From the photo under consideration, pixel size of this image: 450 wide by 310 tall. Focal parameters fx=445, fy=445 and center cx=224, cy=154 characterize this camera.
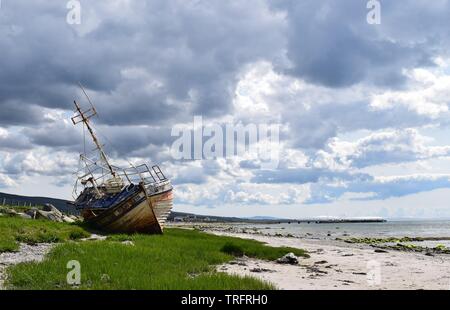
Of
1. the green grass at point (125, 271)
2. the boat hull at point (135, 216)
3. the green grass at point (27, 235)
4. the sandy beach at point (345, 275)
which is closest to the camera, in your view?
the green grass at point (125, 271)

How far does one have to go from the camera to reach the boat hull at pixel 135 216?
3844 centimetres

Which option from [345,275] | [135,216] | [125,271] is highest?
[135,216]

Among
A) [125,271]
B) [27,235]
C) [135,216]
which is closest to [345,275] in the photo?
[125,271]

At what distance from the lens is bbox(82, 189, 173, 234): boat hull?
38.4 metres

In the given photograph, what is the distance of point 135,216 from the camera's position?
3850 cm

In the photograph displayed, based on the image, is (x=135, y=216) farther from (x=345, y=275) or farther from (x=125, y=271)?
(x=125, y=271)

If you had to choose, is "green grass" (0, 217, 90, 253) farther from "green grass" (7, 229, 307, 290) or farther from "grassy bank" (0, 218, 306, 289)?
"grassy bank" (0, 218, 306, 289)

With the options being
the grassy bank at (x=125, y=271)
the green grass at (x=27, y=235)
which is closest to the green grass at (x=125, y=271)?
the grassy bank at (x=125, y=271)

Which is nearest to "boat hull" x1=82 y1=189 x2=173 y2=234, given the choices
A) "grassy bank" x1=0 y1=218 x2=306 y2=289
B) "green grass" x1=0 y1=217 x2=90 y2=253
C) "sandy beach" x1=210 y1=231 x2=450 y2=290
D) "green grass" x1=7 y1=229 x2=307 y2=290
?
"green grass" x1=0 y1=217 x2=90 y2=253

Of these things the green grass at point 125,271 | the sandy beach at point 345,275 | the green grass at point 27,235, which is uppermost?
the green grass at point 27,235

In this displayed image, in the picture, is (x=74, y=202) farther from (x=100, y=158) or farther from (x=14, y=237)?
(x=14, y=237)

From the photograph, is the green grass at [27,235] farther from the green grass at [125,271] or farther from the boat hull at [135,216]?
the boat hull at [135,216]

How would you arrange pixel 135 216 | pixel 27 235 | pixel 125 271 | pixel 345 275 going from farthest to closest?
pixel 135 216 → pixel 27 235 → pixel 345 275 → pixel 125 271
